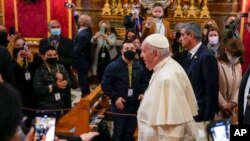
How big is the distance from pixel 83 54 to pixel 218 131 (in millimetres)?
5294

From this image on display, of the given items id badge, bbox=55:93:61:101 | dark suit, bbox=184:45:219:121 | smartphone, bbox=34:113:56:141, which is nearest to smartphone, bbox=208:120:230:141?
smartphone, bbox=34:113:56:141

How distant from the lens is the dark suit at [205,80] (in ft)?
13.3

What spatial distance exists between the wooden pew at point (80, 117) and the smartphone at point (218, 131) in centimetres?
268

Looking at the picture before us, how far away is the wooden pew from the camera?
4773mm

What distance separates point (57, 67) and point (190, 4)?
6.04 meters

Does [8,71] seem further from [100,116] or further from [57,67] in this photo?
[100,116]

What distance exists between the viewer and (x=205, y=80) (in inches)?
161

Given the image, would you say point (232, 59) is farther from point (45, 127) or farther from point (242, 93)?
point (45, 127)

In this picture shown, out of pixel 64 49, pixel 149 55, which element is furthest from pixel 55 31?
pixel 149 55

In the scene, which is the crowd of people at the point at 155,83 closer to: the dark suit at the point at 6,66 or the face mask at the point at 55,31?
the dark suit at the point at 6,66

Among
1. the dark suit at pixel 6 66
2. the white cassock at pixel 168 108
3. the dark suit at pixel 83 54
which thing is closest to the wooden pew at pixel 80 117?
the dark suit at pixel 6 66

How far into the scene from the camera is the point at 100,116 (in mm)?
5527

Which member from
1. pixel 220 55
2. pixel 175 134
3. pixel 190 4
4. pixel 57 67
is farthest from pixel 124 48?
pixel 190 4

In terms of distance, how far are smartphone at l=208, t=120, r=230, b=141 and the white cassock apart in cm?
74
